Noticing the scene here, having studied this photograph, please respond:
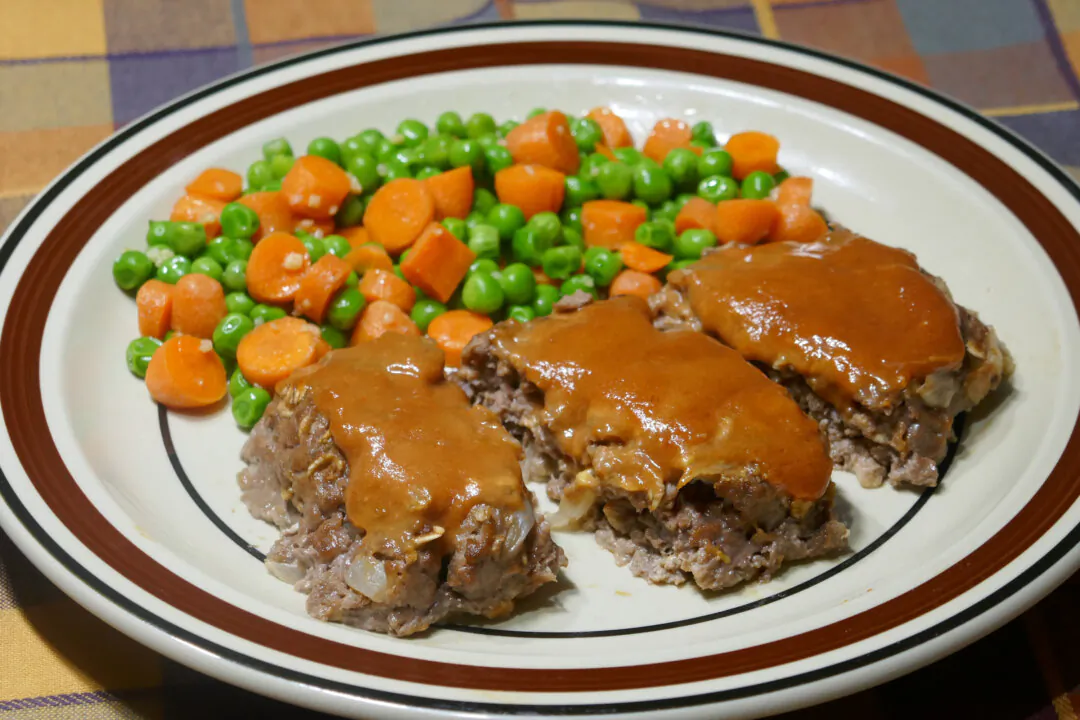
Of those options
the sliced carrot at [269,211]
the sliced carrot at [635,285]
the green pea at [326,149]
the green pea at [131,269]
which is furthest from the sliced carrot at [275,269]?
the sliced carrot at [635,285]

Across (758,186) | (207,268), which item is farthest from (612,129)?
(207,268)

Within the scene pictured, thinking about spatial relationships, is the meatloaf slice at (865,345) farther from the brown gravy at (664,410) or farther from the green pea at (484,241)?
the green pea at (484,241)

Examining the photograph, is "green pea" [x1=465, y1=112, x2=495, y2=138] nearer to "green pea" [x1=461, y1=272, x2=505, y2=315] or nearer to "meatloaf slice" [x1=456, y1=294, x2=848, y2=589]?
"green pea" [x1=461, y1=272, x2=505, y2=315]

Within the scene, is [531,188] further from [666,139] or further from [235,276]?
[235,276]

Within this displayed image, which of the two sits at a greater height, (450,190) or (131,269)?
(450,190)

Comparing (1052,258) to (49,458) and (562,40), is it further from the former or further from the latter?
(49,458)
